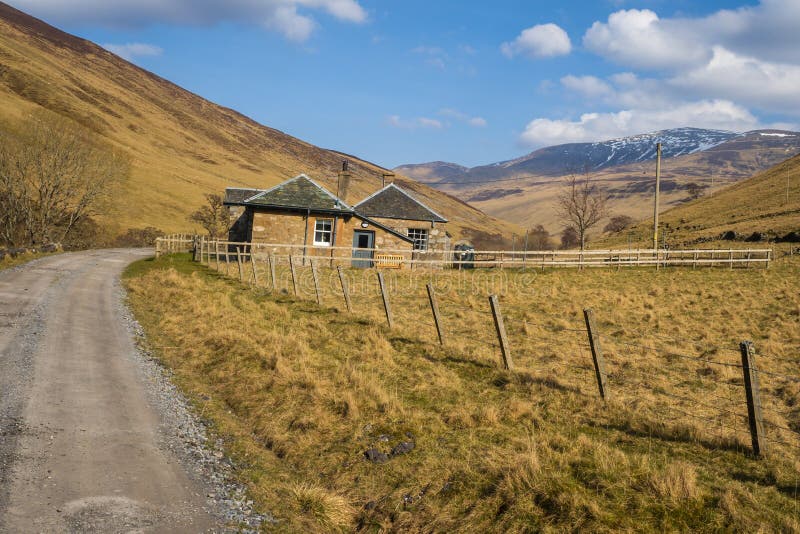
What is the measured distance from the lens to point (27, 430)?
24.4 ft

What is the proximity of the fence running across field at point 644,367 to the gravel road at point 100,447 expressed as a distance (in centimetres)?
575

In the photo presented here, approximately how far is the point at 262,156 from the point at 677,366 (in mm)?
169051

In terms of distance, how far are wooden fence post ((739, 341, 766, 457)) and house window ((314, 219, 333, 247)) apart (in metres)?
31.9

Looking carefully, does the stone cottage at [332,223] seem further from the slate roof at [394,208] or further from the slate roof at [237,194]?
the slate roof at [237,194]

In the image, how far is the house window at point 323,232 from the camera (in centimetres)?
3725

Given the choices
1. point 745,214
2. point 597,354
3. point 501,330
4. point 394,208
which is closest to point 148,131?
point 394,208

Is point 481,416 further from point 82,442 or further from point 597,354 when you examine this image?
point 82,442

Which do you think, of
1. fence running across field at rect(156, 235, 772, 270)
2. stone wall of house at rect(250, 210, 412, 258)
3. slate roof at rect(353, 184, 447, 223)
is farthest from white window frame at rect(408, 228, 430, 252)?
stone wall of house at rect(250, 210, 412, 258)

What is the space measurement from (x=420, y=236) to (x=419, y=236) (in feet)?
0.26

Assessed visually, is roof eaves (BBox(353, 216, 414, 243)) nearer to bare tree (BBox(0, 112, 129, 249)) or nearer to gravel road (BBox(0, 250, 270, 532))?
gravel road (BBox(0, 250, 270, 532))

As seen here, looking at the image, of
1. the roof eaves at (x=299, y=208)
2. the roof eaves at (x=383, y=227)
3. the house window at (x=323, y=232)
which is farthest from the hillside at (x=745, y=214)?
the house window at (x=323, y=232)

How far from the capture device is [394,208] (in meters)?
42.6

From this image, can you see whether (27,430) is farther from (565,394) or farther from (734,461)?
(734,461)

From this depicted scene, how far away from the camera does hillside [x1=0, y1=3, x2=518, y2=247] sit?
3371 inches
